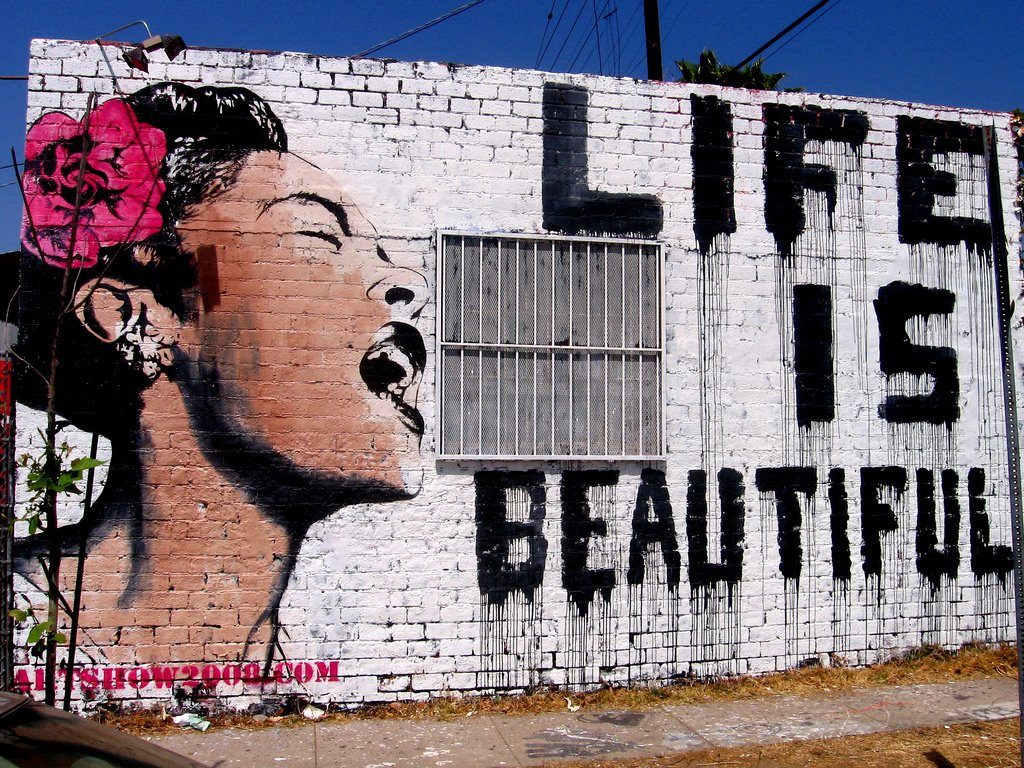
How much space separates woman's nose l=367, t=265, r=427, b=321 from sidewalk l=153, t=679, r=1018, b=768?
2762 millimetres

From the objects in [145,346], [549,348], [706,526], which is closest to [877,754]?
[706,526]

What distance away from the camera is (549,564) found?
642 cm

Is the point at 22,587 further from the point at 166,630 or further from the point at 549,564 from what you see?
the point at 549,564

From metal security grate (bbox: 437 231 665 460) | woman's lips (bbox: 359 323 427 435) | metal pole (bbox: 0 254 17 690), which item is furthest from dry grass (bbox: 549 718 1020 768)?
metal pole (bbox: 0 254 17 690)

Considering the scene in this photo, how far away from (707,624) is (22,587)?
15.4 feet

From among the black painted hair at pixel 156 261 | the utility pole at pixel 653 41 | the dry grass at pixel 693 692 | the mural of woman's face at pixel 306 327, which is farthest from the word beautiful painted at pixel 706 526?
the utility pole at pixel 653 41

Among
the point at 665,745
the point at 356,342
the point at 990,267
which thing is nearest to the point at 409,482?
the point at 356,342

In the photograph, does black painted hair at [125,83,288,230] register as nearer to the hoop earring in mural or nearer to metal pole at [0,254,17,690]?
the hoop earring in mural

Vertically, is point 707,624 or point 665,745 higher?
point 707,624

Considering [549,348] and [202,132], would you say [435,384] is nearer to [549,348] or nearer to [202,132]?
[549,348]

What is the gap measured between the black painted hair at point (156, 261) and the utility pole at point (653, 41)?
24.7ft

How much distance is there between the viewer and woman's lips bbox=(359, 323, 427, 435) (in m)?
6.24

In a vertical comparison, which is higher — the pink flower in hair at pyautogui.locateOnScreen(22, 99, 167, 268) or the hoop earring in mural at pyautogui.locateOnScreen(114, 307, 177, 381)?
the pink flower in hair at pyautogui.locateOnScreen(22, 99, 167, 268)

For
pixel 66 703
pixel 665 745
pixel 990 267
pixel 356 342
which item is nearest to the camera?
pixel 66 703
